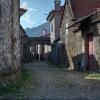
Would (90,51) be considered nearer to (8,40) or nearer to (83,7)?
(83,7)

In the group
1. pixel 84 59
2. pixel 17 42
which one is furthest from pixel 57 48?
pixel 17 42

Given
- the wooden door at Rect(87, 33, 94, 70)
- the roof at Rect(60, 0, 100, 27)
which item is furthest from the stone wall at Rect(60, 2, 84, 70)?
the wooden door at Rect(87, 33, 94, 70)

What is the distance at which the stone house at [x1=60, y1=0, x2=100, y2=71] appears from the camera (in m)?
22.3

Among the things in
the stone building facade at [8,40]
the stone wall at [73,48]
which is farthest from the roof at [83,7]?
the stone building facade at [8,40]

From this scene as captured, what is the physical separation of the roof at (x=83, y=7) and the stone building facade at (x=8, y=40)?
13865mm

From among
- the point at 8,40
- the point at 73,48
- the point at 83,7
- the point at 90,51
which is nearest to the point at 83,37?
the point at 90,51

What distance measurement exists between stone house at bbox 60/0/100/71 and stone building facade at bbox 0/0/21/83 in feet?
22.9

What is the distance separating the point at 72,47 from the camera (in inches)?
1201

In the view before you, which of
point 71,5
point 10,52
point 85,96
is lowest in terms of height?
point 85,96

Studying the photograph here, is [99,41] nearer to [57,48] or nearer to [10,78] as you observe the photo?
[10,78]

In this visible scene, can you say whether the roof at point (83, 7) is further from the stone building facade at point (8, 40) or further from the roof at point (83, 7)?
the stone building facade at point (8, 40)

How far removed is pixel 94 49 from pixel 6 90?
10702 mm

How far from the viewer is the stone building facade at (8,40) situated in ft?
45.4

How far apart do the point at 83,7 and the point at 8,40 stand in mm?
16314
